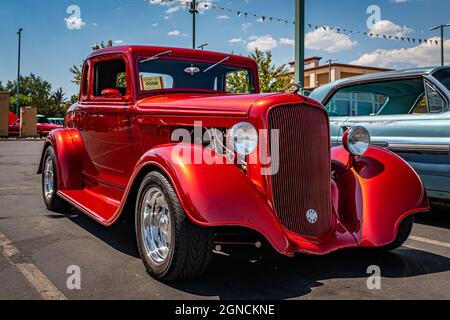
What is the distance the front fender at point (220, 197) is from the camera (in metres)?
2.98

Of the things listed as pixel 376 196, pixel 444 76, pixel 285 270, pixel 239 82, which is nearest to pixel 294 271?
pixel 285 270

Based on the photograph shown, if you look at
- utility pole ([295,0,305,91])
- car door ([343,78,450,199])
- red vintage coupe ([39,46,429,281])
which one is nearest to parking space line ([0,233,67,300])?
red vintage coupe ([39,46,429,281])

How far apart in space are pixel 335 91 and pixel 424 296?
13.1ft

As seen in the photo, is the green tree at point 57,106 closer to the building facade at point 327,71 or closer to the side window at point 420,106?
the building facade at point 327,71

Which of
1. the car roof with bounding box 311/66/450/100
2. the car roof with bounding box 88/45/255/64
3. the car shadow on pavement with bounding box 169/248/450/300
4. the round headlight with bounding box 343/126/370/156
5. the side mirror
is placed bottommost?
the car shadow on pavement with bounding box 169/248/450/300

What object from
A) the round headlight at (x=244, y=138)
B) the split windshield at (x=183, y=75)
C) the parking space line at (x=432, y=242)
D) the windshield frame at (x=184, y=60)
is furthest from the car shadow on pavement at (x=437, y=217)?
the round headlight at (x=244, y=138)

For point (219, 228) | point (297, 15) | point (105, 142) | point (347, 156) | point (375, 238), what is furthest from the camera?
point (297, 15)

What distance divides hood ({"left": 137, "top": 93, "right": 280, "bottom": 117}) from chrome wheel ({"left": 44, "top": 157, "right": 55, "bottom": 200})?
2.14 meters

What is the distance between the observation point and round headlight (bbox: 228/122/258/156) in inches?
134

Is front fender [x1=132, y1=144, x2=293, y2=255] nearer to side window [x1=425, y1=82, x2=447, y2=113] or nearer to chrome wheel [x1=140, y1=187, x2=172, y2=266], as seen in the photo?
chrome wheel [x1=140, y1=187, x2=172, y2=266]

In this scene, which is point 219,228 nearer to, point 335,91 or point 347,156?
point 347,156

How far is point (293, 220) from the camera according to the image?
3.42 m

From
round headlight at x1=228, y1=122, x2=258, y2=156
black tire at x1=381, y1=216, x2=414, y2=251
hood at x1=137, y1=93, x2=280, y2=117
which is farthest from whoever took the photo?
black tire at x1=381, y1=216, x2=414, y2=251
